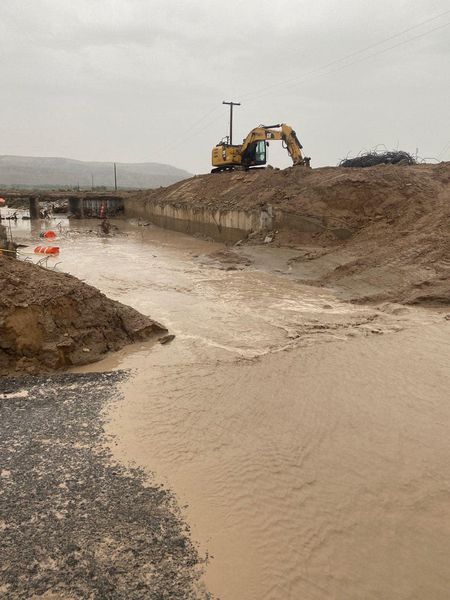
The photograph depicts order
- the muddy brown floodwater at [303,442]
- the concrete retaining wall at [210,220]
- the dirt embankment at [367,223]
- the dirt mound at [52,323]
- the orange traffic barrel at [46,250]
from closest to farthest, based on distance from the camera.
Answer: the muddy brown floodwater at [303,442]
the dirt mound at [52,323]
the dirt embankment at [367,223]
the concrete retaining wall at [210,220]
the orange traffic barrel at [46,250]

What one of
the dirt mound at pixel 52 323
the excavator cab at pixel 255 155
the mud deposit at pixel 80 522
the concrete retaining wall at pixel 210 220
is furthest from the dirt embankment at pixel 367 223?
the mud deposit at pixel 80 522

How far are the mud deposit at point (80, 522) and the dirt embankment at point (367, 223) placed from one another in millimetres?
8577

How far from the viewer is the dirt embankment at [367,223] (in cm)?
1238

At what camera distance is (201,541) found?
3912 mm

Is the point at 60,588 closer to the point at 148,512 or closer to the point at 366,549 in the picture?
the point at 148,512

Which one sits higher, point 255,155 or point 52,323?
point 255,155

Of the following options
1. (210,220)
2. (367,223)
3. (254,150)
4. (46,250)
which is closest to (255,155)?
(254,150)

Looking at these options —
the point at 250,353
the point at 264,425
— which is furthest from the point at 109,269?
the point at 264,425

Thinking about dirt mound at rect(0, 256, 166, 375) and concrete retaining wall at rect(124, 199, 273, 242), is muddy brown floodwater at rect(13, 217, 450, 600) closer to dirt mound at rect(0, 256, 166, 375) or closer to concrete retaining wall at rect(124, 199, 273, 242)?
dirt mound at rect(0, 256, 166, 375)

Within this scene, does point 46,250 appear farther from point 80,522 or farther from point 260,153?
point 80,522

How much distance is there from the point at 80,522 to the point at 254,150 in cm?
2615

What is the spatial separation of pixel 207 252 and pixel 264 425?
52.4 feet

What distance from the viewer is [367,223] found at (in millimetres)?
17422

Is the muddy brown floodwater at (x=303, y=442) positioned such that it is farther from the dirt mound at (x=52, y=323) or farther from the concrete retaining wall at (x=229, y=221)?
the concrete retaining wall at (x=229, y=221)
